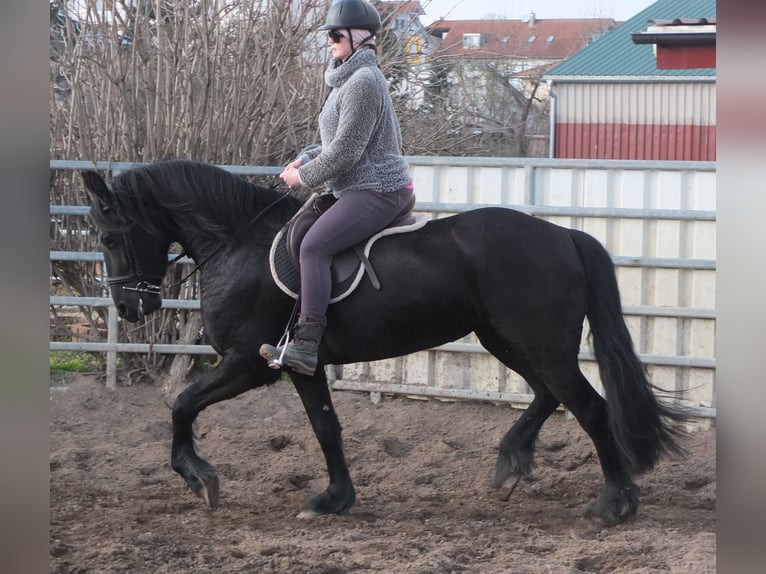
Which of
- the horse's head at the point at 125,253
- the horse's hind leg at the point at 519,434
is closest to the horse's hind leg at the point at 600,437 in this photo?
the horse's hind leg at the point at 519,434

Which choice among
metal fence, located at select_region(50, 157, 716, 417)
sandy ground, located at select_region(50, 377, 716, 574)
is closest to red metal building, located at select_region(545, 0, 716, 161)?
metal fence, located at select_region(50, 157, 716, 417)

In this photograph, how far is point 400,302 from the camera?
182 inches

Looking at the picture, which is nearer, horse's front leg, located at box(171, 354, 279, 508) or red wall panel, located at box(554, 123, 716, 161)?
horse's front leg, located at box(171, 354, 279, 508)

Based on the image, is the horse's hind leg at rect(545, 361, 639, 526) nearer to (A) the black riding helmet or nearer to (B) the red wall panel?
(A) the black riding helmet

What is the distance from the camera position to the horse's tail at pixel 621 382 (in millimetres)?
4582

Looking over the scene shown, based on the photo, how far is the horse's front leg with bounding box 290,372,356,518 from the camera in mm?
4836

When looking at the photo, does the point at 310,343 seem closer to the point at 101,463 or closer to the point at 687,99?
the point at 101,463

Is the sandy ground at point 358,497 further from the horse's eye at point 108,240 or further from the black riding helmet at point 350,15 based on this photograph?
the black riding helmet at point 350,15

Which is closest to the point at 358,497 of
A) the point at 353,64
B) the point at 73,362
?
the point at 353,64

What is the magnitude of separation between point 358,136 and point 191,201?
3.40ft

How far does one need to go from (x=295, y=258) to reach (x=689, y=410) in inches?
90.1

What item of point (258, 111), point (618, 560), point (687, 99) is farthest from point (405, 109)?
point (687, 99)

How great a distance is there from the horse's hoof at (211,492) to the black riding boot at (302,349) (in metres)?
0.75

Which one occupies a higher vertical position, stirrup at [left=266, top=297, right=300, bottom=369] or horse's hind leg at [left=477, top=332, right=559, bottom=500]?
stirrup at [left=266, top=297, right=300, bottom=369]
